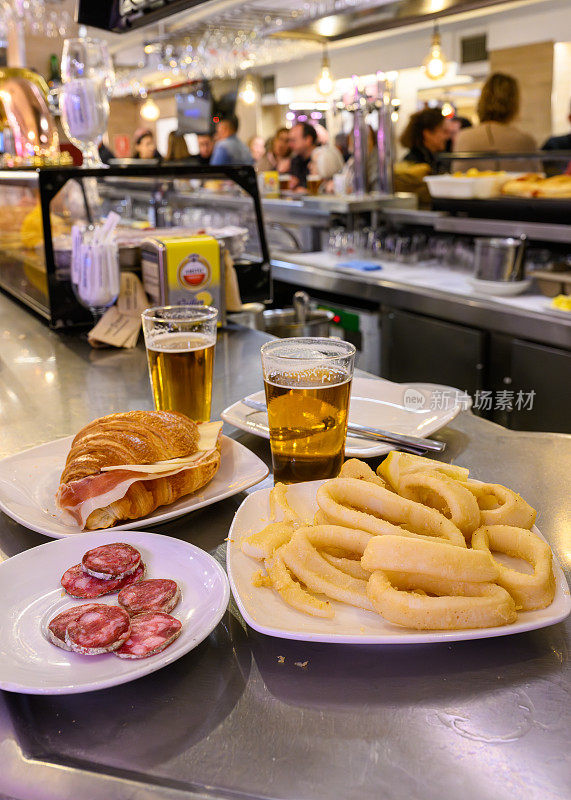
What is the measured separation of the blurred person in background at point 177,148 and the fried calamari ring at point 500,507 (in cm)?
439

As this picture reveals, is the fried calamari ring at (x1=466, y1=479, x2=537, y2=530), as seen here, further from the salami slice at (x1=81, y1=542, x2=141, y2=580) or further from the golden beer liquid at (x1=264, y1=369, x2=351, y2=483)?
the salami slice at (x1=81, y1=542, x2=141, y2=580)

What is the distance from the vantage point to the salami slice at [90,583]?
0.76 meters

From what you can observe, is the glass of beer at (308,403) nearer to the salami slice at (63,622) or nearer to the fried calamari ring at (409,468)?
the fried calamari ring at (409,468)

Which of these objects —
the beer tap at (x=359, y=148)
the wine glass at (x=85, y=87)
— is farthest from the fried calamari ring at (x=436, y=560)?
the beer tap at (x=359, y=148)

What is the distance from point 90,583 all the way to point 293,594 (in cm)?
21

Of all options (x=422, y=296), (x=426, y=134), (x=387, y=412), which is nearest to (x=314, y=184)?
(x=426, y=134)

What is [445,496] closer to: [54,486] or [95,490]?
[95,490]

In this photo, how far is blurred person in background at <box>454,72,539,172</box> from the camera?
4.74 m

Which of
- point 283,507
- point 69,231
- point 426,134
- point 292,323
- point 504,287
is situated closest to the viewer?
point 283,507

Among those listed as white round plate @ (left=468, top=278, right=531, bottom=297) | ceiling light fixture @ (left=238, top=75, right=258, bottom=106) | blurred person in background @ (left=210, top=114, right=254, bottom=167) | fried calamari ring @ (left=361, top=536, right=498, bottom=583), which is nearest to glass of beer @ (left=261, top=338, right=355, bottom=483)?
fried calamari ring @ (left=361, top=536, right=498, bottom=583)

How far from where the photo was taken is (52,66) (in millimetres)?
6273

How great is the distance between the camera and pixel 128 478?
2.91 feet

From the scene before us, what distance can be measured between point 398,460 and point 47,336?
4.72 ft

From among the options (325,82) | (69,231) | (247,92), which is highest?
(247,92)
